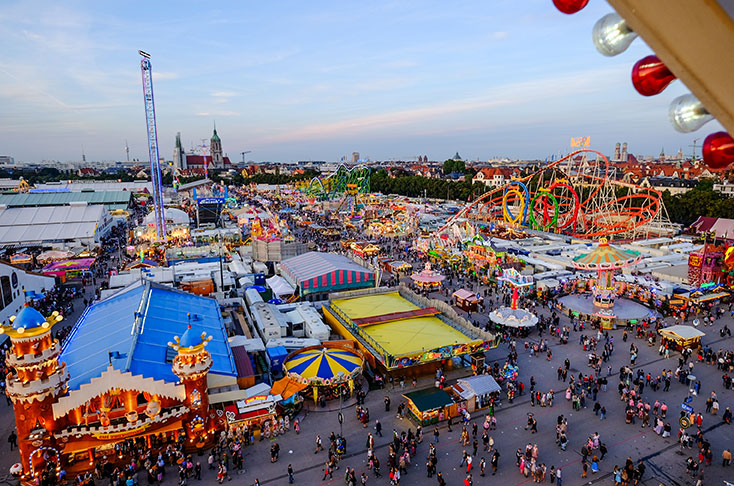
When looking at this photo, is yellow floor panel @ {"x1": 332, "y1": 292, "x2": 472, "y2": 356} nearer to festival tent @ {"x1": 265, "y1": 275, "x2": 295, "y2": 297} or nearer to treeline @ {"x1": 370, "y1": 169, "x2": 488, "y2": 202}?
festival tent @ {"x1": 265, "y1": 275, "x2": 295, "y2": 297}

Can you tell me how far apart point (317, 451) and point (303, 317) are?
1028 centimetres

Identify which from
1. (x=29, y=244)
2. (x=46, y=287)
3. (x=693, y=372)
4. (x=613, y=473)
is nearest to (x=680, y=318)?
(x=693, y=372)

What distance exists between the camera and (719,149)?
2365 millimetres

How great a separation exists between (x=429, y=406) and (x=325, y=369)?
178 inches

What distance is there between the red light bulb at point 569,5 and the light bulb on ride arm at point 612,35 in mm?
130

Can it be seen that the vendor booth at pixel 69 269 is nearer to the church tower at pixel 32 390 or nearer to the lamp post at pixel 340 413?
the church tower at pixel 32 390

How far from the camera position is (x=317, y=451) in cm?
1648

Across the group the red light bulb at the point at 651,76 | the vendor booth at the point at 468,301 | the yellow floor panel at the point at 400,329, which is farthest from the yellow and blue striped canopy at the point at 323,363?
the red light bulb at the point at 651,76

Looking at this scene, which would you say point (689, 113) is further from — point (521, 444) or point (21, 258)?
point (21, 258)

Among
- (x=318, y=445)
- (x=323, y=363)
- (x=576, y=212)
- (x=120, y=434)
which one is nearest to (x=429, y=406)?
(x=318, y=445)

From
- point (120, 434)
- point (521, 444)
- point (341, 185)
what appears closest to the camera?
point (120, 434)

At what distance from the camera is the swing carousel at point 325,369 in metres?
19.2

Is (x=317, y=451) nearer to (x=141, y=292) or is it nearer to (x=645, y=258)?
(x=141, y=292)

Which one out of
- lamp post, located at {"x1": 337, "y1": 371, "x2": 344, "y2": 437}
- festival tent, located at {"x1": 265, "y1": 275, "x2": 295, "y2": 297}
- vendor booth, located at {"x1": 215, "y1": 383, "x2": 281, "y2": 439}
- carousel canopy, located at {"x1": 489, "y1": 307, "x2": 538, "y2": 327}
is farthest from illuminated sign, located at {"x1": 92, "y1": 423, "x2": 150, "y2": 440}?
carousel canopy, located at {"x1": 489, "y1": 307, "x2": 538, "y2": 327}
